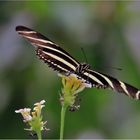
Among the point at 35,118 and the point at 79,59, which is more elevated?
the point at 79,59

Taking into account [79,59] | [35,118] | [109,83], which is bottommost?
[35,118]

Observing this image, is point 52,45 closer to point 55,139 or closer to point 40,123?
point 40,123

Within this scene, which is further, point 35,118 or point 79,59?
point 79,59

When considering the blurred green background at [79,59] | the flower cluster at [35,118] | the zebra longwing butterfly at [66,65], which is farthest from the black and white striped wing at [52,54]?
the blurred green background at [79,59]

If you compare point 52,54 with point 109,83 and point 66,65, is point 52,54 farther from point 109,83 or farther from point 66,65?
point 109,83

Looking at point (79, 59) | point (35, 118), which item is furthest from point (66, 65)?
point (79, 59)

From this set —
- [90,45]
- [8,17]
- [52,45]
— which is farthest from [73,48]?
[52,45]
